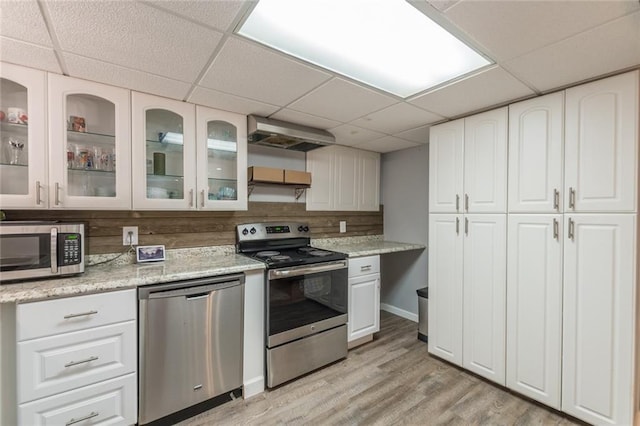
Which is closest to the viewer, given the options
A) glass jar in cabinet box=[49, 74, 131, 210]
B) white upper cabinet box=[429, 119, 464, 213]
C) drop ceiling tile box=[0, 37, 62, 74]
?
drop ceiling tile box=[0, 37, 62, 74]

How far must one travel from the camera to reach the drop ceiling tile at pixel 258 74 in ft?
4.77

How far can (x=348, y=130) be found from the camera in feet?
9.13

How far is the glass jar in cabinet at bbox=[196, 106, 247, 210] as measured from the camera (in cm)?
221

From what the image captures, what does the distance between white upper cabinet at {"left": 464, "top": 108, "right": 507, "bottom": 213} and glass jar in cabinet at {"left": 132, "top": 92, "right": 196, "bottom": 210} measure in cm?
222

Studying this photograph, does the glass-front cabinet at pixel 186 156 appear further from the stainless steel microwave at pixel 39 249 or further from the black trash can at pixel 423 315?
the black trash can at pixel 423 315

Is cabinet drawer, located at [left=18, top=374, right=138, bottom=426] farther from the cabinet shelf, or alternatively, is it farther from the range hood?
the range hood

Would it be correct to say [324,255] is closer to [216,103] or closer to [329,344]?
[329,344]

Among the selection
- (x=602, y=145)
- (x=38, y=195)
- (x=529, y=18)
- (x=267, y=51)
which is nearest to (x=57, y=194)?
(x=38, y=195)

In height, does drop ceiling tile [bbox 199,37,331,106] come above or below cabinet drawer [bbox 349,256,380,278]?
above

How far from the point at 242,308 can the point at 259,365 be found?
19.0 inches

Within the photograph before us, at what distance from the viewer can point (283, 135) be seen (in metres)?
2.42

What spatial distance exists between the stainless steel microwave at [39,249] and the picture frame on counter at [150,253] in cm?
47

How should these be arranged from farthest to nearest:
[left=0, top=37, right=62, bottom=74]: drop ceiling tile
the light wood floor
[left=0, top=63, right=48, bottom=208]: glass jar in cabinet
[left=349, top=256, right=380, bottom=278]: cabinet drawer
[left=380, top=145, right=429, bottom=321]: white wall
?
[left=380, top=145, right=429, bottom=321]: white wall, [left=349, top=256, right=380, bottom=278]: cabinet drawer, the light wood floor, [left=0, top=63, right=48, bottom=208]: glass jar in cabinet, [left=0, top=37, right=62, bottom=74]: drop ceiling tile

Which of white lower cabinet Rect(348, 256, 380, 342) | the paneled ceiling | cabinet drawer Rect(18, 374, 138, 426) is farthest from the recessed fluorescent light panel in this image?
cabinet drawer Rect(18, 374, 138, 426)
